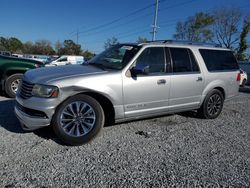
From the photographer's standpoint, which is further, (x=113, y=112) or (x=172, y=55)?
(x=172, y=55)

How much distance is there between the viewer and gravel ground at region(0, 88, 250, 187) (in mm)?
2971

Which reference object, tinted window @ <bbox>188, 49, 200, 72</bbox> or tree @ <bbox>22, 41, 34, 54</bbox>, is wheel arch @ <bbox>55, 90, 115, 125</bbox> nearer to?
tinted window @ <bbox>188, 49, 200, 72</bbox>

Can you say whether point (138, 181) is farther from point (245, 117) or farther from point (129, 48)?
point (245, 117)

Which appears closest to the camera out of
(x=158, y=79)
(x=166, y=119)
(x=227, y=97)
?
(x=158, y=79)

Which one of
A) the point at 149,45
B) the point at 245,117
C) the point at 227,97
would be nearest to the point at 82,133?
the point at 149,45

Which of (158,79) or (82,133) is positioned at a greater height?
(158,79)

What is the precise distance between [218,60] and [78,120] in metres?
3.90

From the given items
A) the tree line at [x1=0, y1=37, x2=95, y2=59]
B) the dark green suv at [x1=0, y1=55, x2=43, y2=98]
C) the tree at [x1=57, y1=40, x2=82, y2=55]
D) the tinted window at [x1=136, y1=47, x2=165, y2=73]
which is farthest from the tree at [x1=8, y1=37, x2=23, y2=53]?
the tinted window at [x1=136, y1=47, x2=165, y2=73]

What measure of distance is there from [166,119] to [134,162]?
2.42 m

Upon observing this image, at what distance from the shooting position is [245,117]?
6.41 meters

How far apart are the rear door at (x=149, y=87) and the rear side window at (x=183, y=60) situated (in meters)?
0.29

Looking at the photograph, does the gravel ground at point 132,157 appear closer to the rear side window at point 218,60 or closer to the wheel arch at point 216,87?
the wheel arch at point 216,87

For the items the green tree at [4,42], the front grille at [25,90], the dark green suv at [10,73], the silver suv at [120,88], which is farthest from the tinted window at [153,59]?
the green tree at [4,42]

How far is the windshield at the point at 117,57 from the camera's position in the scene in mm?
4497
